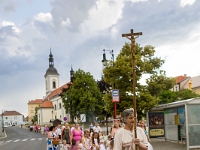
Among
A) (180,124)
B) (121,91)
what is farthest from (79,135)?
(121,91)

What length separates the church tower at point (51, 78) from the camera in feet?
483

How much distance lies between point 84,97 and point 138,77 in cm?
4879

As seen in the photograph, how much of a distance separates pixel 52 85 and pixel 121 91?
406 feet

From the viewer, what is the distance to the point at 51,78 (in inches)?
5817

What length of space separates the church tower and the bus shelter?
12306cm

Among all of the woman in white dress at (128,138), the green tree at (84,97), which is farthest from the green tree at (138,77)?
the green tree at (84,97)

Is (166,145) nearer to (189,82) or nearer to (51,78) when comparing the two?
(189,82)

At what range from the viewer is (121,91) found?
1080 inches

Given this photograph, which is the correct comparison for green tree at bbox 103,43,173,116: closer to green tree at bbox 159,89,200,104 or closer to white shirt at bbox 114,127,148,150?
white shirt at bbox 114,127,148,150

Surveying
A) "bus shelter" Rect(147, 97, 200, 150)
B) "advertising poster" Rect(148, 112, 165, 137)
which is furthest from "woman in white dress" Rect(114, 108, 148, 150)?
"advertising poster" Rect(148, 112, 165, 137)

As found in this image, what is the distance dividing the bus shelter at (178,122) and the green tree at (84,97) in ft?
163

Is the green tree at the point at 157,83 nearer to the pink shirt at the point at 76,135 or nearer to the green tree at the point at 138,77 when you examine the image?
the green tree at the point at 138,77

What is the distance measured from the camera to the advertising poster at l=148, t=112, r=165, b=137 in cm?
2348

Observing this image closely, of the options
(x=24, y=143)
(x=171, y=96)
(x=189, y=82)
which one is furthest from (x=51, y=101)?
(x=24, y=143)
